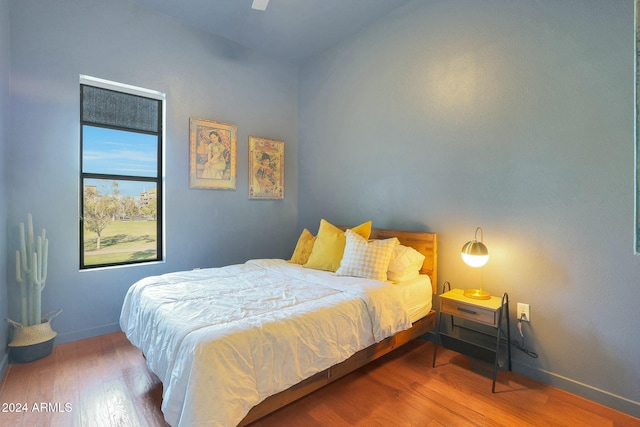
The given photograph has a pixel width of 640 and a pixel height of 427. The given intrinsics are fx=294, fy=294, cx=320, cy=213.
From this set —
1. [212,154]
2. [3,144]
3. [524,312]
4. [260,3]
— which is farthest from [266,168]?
[524,312]

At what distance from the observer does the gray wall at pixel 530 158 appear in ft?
6.31

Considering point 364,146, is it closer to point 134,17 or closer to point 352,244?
point 352,244

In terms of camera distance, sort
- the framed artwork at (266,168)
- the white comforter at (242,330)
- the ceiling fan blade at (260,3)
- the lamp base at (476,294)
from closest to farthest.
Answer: the white comforter at (242,330)
the ceiling fan blade at (260,3)
the lamp base at (476,294)
the framed artwork at (266,168)

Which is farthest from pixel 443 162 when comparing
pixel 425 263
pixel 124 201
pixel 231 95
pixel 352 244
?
pixel 124 201

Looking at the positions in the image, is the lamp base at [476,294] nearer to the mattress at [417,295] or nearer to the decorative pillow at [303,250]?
the mattress at [417,295]

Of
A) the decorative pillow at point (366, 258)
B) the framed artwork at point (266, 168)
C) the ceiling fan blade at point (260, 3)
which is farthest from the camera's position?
the framed artwork at point (266, 168)

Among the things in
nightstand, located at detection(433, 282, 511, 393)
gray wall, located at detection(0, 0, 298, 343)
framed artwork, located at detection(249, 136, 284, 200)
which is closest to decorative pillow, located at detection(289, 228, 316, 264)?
gray wall, located at detection(0, 0, 298, 343)

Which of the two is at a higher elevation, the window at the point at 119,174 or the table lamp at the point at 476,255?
the window at the point at 119,174

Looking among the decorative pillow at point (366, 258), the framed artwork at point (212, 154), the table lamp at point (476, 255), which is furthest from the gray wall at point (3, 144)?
the table lamp at point (476, 255)

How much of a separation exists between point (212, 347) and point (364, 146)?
274cm

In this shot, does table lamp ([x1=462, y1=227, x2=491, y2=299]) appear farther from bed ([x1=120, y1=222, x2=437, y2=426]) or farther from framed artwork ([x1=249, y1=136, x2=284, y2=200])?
framed artwork ([x1=249, y1=136, x2=284, y2=200])

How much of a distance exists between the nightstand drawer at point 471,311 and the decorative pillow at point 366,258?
537 millimetres

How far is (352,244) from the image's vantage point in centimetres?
281

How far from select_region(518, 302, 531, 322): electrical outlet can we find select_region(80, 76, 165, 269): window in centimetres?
358
